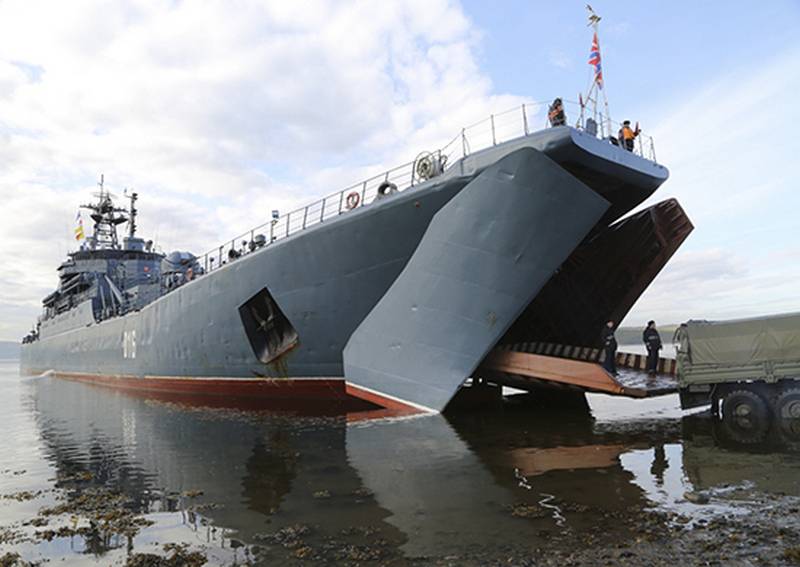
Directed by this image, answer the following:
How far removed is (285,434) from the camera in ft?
36.9

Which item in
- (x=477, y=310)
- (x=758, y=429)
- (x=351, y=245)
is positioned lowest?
(x=758, y=429)

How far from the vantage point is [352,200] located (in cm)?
1388

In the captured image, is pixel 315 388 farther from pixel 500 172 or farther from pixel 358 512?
pixel 358 512

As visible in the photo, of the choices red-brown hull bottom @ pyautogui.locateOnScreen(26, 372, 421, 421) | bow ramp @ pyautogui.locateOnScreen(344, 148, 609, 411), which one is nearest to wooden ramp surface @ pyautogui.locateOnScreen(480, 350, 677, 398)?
bow ramp @ pyautogui.locateOnScreen(344, 148, 609, 411)

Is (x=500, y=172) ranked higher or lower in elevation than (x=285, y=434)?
higher

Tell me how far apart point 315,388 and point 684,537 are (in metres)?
11.0

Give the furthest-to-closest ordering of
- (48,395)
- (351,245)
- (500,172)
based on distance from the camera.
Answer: (48,395), (351,245), (500,172)

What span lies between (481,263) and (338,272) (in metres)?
3.83

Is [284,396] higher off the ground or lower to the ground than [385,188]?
lower

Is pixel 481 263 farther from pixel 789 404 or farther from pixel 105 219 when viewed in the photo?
pixel 105 219

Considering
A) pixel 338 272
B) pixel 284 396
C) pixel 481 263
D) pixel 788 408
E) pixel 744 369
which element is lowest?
pixel 788 408

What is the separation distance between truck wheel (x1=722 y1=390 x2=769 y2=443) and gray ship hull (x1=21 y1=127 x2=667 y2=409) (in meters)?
4.26

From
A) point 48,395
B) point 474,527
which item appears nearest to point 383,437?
point 474,527

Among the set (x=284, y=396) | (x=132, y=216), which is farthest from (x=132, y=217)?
(x=284, y=396)
